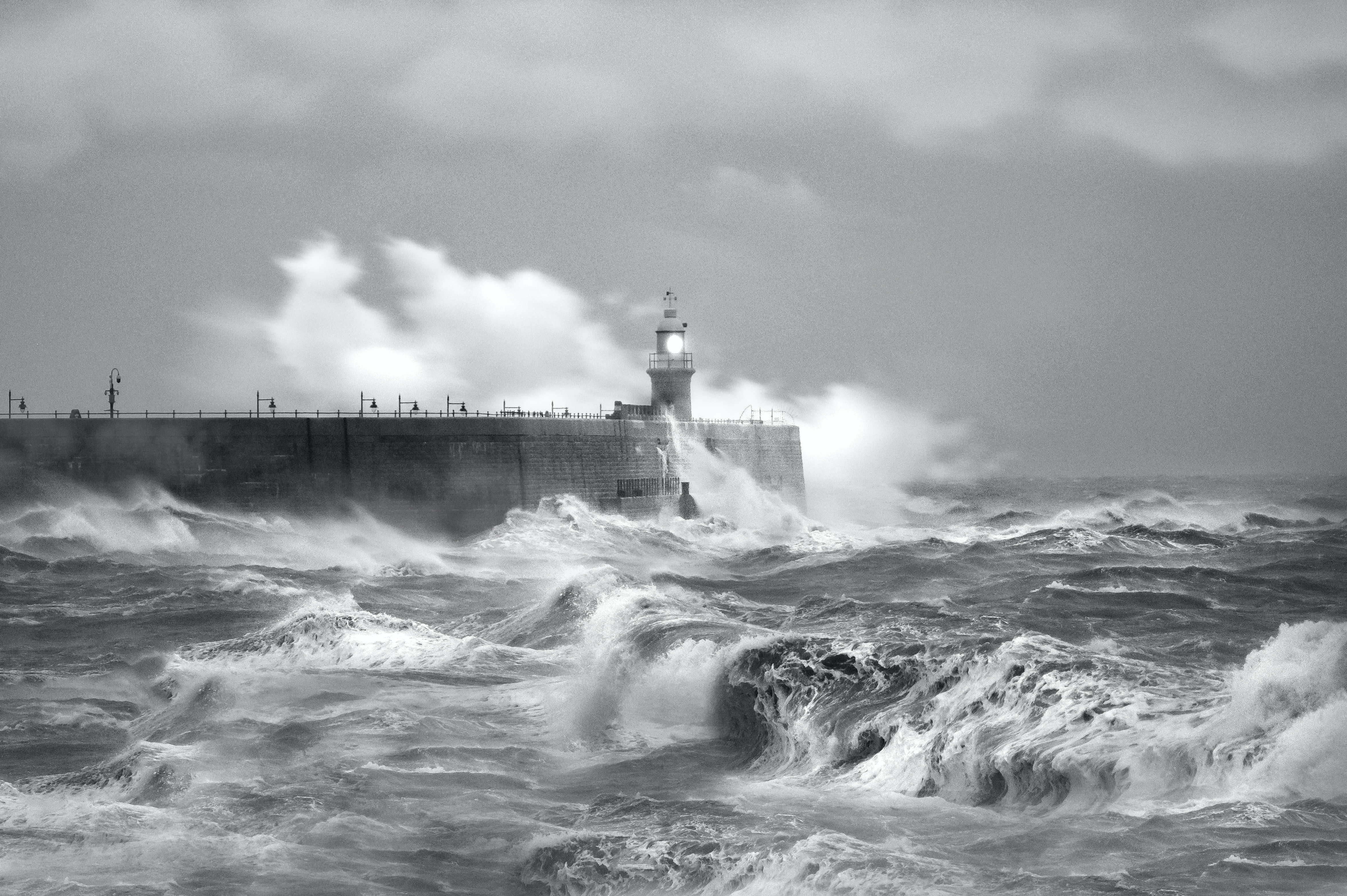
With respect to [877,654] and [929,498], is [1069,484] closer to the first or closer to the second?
[929,498]

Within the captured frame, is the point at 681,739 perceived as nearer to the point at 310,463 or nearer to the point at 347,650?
the point at 347,650

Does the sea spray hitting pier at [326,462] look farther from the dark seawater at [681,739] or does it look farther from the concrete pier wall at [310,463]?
the dark seawater at [681,739]

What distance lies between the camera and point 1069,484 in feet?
395

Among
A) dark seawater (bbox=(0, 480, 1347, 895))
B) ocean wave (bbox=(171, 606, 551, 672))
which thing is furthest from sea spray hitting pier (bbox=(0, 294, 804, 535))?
ocean wave (bbox=(171, 606, 551, 672))

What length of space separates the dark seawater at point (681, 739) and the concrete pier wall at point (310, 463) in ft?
27.7

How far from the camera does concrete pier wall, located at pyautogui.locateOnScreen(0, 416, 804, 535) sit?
101 ft

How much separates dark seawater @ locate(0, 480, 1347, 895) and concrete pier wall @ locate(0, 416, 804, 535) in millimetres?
8453

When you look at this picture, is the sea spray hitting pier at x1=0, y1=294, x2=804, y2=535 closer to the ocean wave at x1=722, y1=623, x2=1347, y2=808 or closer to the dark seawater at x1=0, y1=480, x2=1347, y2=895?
the dark seawater at x1=0, y1=480, x2=1347, y2=895

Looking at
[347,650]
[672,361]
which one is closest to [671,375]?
[672,361]

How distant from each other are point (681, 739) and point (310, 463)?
21184 mm

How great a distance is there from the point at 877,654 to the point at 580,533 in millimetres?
21471

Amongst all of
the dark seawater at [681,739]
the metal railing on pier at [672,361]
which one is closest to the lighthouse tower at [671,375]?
the metal railing on pier at [672,361]

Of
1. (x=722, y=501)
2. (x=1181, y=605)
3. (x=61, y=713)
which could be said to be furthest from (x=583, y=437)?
(x=61, y=713)

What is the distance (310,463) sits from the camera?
31.3m
